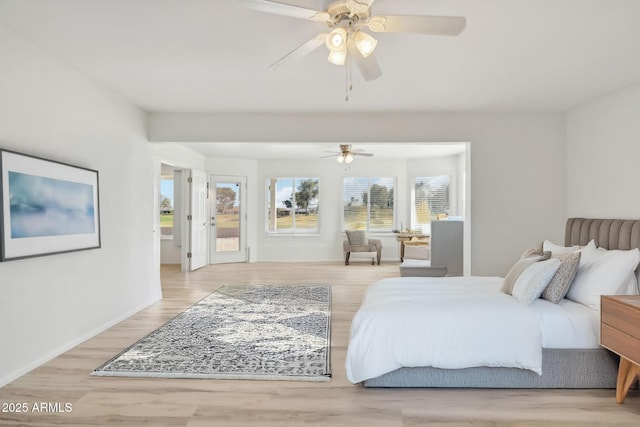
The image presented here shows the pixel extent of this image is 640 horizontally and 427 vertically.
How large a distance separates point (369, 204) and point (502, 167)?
16.0 feet

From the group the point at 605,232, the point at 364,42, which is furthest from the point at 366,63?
the point at 605,232

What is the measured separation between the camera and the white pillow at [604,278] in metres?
2.98

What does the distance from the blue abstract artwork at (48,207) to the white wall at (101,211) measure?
8.8 inches

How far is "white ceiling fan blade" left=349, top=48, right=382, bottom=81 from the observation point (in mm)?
2619

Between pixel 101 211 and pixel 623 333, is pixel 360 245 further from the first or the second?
pixel 623 333

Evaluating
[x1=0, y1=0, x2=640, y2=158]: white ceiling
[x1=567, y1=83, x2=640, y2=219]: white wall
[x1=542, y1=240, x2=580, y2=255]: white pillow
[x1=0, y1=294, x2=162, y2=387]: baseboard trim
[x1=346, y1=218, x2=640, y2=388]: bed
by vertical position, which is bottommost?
[x1=0, y1=294, x2=162, y2=387]: baseboard trim

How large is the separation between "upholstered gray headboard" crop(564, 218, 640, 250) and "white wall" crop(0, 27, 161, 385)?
4935 millimetres

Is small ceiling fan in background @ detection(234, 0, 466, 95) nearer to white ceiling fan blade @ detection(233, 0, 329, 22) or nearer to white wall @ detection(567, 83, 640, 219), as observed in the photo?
white ceiling fan blade @ detection(233, 0, 329, 22)

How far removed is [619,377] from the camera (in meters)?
2.62

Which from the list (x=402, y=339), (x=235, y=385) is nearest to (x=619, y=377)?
(x=402, y=339)

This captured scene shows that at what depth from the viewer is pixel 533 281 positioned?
3.00 metres

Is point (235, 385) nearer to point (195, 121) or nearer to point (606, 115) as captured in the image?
point (195, 121)

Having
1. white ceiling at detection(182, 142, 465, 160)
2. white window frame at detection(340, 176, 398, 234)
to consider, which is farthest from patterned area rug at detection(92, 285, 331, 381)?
white window frame at detection(340, 176, 398, 234)

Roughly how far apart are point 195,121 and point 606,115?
4.65 meters
